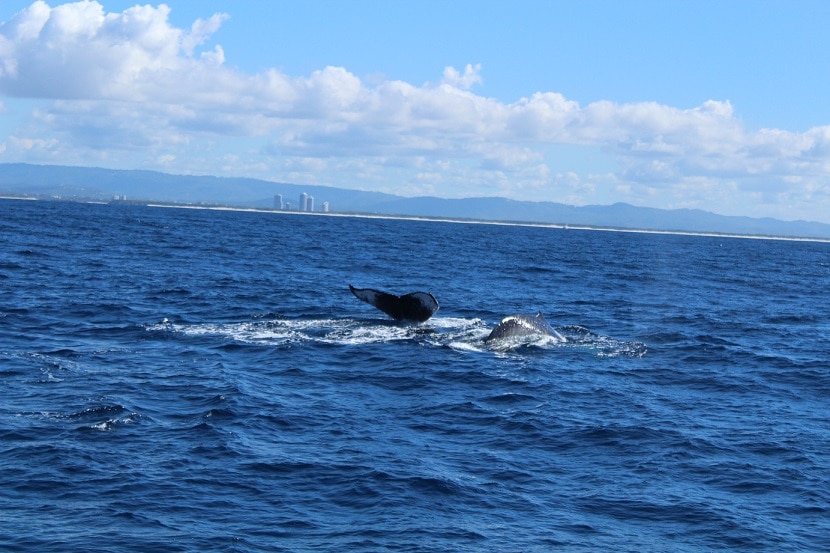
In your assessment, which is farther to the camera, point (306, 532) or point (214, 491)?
point (214, 491)

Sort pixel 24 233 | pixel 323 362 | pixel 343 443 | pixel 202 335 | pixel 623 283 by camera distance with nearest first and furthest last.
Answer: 1. pixel 343 443
2. pixel 323 362
3. pixel 202 335
4. pixel 623 283
5. pixel 24 233

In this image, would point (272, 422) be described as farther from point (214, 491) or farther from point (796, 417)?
point (796, 417)

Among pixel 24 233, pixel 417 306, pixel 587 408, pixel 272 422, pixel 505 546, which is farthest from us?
pixel 24 233

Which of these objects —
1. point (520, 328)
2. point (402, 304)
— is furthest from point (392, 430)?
point (402, 304)

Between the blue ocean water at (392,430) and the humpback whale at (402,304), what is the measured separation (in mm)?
563

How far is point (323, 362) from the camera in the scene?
75.9 feet

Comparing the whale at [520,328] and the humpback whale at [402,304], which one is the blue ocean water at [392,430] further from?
the whale at [520,328]

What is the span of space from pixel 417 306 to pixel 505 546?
16717mm

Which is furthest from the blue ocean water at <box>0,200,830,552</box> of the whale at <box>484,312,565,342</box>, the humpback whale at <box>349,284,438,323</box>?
the whale at <box>484,312,565,342</box>

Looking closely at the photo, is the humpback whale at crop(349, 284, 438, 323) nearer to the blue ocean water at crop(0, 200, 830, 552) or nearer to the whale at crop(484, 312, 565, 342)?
the blue ocean water at crop(0, 200, 830, 552)

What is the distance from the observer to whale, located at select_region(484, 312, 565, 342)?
2694 centimetres

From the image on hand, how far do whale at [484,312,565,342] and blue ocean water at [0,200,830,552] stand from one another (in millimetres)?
798

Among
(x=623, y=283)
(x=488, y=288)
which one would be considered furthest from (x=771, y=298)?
(x=488, y=288)

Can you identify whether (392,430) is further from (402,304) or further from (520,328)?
(402,304)
